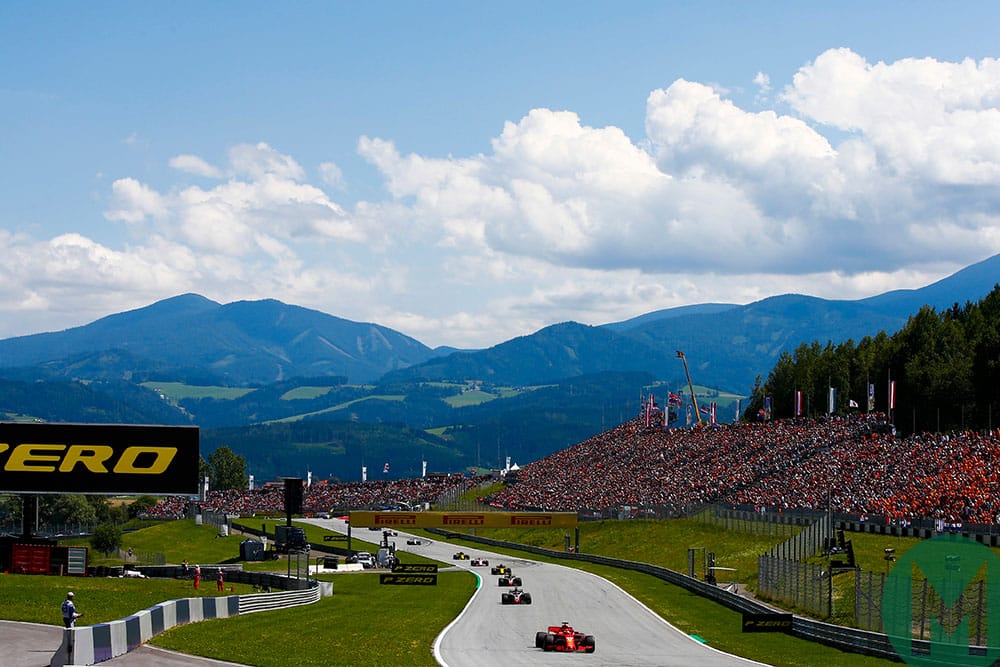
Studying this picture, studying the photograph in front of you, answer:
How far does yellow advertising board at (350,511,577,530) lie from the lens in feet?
311

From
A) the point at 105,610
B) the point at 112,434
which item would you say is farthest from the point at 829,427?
the point at 105,610

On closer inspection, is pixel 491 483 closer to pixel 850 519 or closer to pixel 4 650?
pixel 850 519

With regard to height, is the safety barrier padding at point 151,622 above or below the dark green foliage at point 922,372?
below

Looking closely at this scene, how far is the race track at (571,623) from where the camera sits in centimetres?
3350

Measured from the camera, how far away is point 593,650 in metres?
35.8

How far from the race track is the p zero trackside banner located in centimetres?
1489

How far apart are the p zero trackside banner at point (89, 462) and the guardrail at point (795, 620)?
24.2 meters

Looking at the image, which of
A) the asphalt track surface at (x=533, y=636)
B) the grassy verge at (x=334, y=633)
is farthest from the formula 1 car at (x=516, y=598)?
the grassy verge at (x=334, y=633)

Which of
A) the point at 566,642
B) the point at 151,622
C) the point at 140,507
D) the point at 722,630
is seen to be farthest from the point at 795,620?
the point at 140,507

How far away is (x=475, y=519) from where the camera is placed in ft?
313

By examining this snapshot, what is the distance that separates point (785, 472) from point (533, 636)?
157 feet

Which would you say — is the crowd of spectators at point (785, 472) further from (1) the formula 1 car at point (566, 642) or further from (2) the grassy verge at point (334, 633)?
(1) the formula 1 car at point (566, 642)

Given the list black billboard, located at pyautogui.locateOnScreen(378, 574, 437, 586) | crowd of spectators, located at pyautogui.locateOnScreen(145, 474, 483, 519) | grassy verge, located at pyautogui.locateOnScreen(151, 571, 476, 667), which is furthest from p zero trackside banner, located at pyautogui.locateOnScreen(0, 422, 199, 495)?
crowd of spectators, located at pyautogui.locateOnScreen(145, 474, 483, 519)

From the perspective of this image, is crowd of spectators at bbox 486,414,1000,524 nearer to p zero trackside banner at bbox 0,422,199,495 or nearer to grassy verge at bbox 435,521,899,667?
grassy verge at bbox 435,521,899,667
